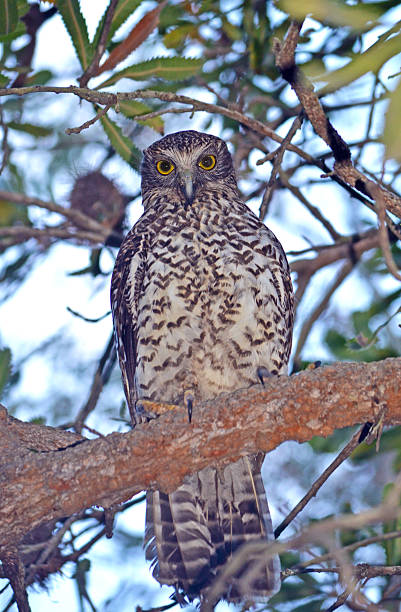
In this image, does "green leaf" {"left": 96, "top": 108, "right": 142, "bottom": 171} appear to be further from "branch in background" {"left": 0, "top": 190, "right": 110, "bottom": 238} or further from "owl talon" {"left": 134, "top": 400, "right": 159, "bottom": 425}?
"owl talon" {"left": 134, "top": 400, "right": 159, "bottom": 425}

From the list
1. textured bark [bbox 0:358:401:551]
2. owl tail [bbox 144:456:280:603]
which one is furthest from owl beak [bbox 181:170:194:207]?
textured bark [bbox 0:358:401:551]

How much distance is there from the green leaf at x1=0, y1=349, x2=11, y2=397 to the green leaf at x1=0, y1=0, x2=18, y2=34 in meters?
1.96

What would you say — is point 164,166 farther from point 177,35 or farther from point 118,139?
point 177,35

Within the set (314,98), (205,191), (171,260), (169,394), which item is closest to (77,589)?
(169,394)

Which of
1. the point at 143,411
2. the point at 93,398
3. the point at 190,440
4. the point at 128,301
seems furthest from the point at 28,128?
the point at 190,440

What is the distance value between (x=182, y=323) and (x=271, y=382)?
3.24ft

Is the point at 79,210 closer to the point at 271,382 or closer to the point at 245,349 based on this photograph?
the point at 245,349

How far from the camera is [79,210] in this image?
5984 millimetres

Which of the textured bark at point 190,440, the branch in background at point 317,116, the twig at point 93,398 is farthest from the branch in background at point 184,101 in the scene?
the twig at point 93,398

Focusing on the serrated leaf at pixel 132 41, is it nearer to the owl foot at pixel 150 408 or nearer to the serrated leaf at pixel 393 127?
the owl foot at pixel 150 408

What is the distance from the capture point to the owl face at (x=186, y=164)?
203 inches

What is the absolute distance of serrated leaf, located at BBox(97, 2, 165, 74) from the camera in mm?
4363

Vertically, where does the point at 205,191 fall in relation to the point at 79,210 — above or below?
below

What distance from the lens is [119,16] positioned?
4445mm
